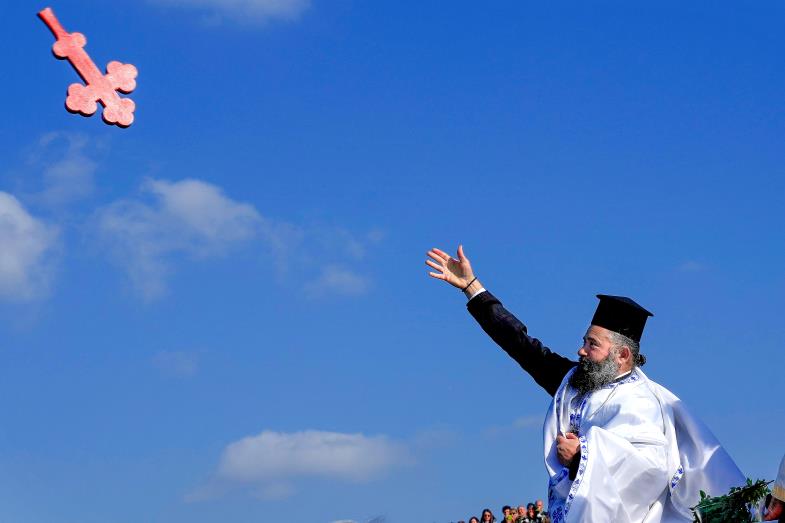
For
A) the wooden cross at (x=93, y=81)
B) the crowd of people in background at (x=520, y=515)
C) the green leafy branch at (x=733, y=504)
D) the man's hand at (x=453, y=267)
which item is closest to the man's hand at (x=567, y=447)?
the green leafy branch at (x=733, y=504)

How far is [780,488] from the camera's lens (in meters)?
5.72

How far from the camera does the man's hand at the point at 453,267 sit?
31.7 feet

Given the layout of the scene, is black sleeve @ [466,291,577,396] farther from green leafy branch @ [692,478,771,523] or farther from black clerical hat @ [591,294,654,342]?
green leafy branch @ [692,478,771,523]

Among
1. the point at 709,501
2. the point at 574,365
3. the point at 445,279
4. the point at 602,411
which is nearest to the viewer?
the point at 709,501

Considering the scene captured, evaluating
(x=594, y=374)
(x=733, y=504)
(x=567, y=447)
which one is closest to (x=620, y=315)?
(x=594, y=374)

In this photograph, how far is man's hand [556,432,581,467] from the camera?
26.2 ft

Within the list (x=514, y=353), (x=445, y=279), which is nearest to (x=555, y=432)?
(x=514, y=353)

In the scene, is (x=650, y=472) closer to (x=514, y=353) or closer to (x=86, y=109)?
(x=514, y=353)

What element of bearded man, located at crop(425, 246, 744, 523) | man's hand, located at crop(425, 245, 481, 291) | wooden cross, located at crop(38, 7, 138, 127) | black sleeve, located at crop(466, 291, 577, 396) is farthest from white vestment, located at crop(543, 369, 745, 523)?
wooden cross, located at crop(38, 7, 138, 127)

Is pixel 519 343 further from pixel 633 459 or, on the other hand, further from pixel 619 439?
pixel 633 459

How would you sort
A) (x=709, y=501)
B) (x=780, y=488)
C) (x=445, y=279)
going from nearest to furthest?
1. (x=780, y=488)
2. (x=709, y=501)
3. (x=445, y=279)

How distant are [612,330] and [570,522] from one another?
5.03 ft

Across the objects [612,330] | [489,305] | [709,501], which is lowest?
[709,501]

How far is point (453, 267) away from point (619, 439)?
7.56 ft
